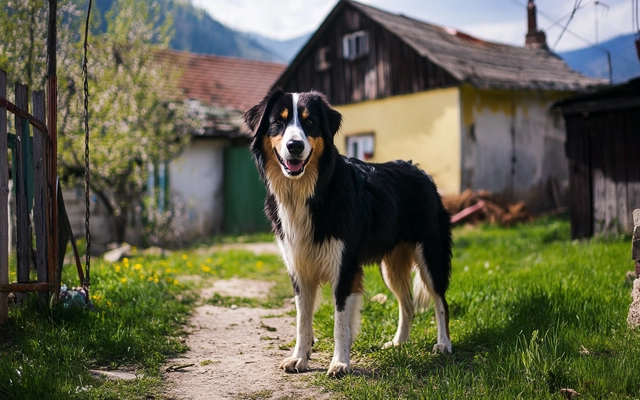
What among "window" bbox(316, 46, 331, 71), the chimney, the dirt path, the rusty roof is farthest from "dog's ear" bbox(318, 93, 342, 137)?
"window" bbox(316, 46, 331, 71)

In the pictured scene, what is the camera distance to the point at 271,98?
4.25 metres

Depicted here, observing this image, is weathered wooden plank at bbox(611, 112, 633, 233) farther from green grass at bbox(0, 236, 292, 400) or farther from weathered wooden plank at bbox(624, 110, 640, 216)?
green grass at bbox(0, 236, 292, 400)

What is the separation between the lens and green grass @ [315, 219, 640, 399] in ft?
10.8

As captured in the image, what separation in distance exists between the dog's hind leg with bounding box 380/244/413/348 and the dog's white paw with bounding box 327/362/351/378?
38.7 inches

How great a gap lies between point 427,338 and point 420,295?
38 cm

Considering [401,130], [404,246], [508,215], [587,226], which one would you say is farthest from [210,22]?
[404,246]

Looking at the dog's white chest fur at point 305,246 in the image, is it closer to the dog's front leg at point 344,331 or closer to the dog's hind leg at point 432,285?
the dog's front leg at point 344,331

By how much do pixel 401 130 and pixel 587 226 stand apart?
646 cm

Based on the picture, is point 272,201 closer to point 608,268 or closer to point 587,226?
point 608,268

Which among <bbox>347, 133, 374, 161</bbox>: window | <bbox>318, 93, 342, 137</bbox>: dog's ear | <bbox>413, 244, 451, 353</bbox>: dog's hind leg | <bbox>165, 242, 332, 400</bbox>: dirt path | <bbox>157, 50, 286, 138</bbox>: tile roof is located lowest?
<bbox>165, 242, 332, 400</bbox>: dirt path

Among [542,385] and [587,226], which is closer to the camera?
[542,385]

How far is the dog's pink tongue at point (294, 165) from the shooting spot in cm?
394

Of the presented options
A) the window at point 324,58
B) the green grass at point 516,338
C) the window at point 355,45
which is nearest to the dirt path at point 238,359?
the green grass at point 516,338

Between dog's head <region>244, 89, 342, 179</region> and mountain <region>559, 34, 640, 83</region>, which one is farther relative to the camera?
mountain <region>559, 34, 640, 83</region>
